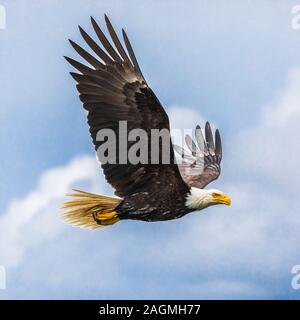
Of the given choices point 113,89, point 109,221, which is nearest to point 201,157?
point 109,221

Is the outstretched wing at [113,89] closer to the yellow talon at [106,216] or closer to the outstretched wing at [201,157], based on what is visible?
the yellow talon at [106,216]

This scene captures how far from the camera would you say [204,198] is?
12.1m

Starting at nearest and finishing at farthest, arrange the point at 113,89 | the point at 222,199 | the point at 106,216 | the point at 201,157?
the point at 113,89 < the point at 106,216 < the point at 222,199 < the point at 201,157

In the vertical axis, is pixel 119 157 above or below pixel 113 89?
below

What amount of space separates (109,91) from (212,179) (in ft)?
8.09

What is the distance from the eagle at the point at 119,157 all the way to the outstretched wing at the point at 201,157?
1063 mm

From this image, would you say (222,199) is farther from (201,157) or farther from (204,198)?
(201,157)

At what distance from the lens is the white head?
11.9m

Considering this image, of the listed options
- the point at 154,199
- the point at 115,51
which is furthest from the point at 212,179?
the point at 115,51

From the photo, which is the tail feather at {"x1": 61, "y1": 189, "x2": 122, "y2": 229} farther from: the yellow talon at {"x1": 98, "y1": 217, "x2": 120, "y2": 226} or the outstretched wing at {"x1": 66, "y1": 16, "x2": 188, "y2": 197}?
the outstretched wing at {"x1": 66, "y1": 16, "x2": 188, "y2": 197}

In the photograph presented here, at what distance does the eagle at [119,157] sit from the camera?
11266mm

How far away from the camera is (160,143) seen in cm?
1125

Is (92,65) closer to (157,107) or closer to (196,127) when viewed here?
(157,107)

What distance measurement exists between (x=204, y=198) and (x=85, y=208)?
139 cm
